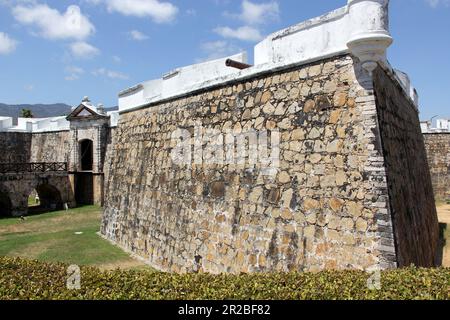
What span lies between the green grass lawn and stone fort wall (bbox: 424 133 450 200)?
20.7m

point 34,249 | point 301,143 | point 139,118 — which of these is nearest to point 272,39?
point 301,143

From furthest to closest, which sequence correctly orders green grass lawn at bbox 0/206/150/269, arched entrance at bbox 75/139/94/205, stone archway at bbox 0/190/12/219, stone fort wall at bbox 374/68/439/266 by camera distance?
arched entrance at bbox 75/139/94/205
stone archway at bbox 0/190/12/219
green grass lawn at bbox 0/206/150/269
stone fort wall at bbox 374/68/439/266

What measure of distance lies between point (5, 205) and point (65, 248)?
1320 cm

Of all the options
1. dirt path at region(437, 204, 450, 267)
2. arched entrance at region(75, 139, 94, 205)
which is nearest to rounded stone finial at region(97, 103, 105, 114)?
arched entrance at region(75, 139, 94, 205)

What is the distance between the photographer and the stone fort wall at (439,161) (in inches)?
1013

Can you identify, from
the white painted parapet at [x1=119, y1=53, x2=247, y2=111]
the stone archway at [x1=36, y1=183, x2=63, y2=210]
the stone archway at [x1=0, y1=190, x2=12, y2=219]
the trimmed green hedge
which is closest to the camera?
the trimmed green hedge

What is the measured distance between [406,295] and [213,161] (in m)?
5.94

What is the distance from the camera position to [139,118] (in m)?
13.9

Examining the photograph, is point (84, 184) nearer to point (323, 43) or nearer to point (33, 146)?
point (33, 146)

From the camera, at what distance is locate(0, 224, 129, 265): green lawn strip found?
1226cm

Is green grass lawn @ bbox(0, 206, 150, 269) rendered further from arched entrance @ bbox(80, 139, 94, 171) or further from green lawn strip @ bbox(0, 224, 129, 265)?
arched entrance @ bbox(80, 139, 94, 171)

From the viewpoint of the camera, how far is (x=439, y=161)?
25984mm
